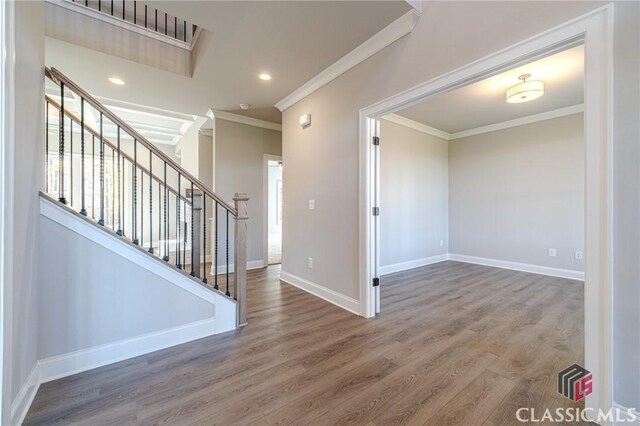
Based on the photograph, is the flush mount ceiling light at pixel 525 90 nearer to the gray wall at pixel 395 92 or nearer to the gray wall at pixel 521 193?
the gray wall at pixel 521 193

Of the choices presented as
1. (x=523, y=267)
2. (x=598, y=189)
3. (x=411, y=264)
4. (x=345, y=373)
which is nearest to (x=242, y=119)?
(x=411, y=264)

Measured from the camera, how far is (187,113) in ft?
15.2

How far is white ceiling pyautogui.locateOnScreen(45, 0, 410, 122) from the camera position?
7.02ft

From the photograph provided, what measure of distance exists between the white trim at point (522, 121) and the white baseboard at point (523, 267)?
2.42 metres

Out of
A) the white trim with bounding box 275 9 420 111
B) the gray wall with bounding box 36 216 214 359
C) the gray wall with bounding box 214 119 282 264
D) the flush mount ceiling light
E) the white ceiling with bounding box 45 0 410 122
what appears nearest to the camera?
the gray wall with bounding box 36 216 214 359

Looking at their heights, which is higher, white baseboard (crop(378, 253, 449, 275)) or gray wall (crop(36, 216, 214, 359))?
gray wall (crop(36, 216, 214, 359))

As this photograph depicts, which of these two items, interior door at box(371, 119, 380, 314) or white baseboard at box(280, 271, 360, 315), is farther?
white baseboard at box(280, 271, 360, 315)

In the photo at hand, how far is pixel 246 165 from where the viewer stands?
4.78 m

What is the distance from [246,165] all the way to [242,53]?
7.39 feet

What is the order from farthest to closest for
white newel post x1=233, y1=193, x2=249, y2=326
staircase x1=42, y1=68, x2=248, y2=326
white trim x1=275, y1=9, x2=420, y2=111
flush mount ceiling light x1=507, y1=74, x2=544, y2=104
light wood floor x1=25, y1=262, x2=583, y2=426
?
flush mount ceiling light x1=507, y1=74, x2=544, y2=104 → white newel post x1=233, y1=193, x2=249, y2=326 → white trim x1=275, y1=9, x2=420, y2=111 → staircase x1=42, y1=68, x2=248, y2=326 → light wood floor x1=25, y1=262, x2=583, y2=426

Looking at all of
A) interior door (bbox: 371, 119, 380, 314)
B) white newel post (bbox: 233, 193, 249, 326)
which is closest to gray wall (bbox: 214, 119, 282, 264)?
white newel post (bbox: 233, 193, 249, 326)

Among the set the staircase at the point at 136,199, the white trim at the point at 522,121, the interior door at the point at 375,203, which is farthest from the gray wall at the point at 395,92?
the white trim at the point at 522,121

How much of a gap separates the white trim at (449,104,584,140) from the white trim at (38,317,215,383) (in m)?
5.47
